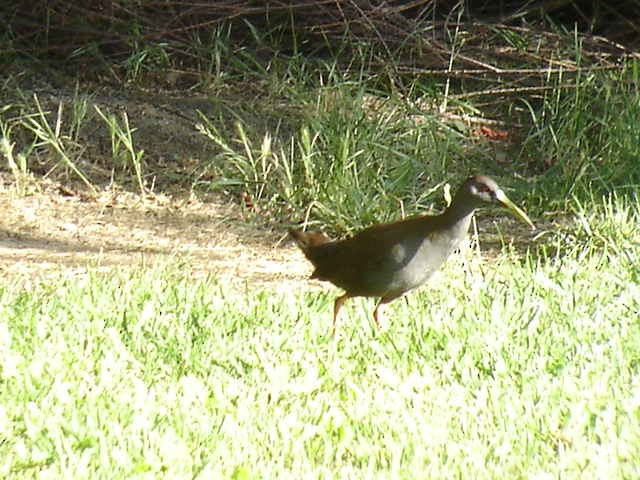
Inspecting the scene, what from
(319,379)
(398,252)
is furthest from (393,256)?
(319,379)

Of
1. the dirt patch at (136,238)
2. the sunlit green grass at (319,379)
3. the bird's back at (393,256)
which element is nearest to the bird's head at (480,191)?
the bird's back at (393,256)

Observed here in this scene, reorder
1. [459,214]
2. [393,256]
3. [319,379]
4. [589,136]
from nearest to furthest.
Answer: [319,379] < [393,256] < [459,214] < [589,136]

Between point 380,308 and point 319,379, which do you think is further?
point 380,308

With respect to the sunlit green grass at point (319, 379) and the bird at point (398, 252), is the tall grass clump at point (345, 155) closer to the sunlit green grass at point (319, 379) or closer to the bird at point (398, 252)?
the sunlit green grass at point (319, 379)

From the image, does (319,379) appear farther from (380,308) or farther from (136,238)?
(136,238)

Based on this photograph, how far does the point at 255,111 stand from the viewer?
8672 millimetres

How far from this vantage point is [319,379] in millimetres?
4738

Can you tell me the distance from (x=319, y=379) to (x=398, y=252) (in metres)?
0.72

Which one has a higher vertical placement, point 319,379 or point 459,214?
point 459,214

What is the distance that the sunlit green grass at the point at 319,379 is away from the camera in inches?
160

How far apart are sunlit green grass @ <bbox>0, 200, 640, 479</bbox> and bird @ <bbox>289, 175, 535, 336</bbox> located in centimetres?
18

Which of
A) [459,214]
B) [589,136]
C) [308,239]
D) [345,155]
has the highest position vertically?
[459,214]

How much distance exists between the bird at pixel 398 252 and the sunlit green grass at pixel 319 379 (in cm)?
18

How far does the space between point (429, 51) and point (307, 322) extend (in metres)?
3.76
